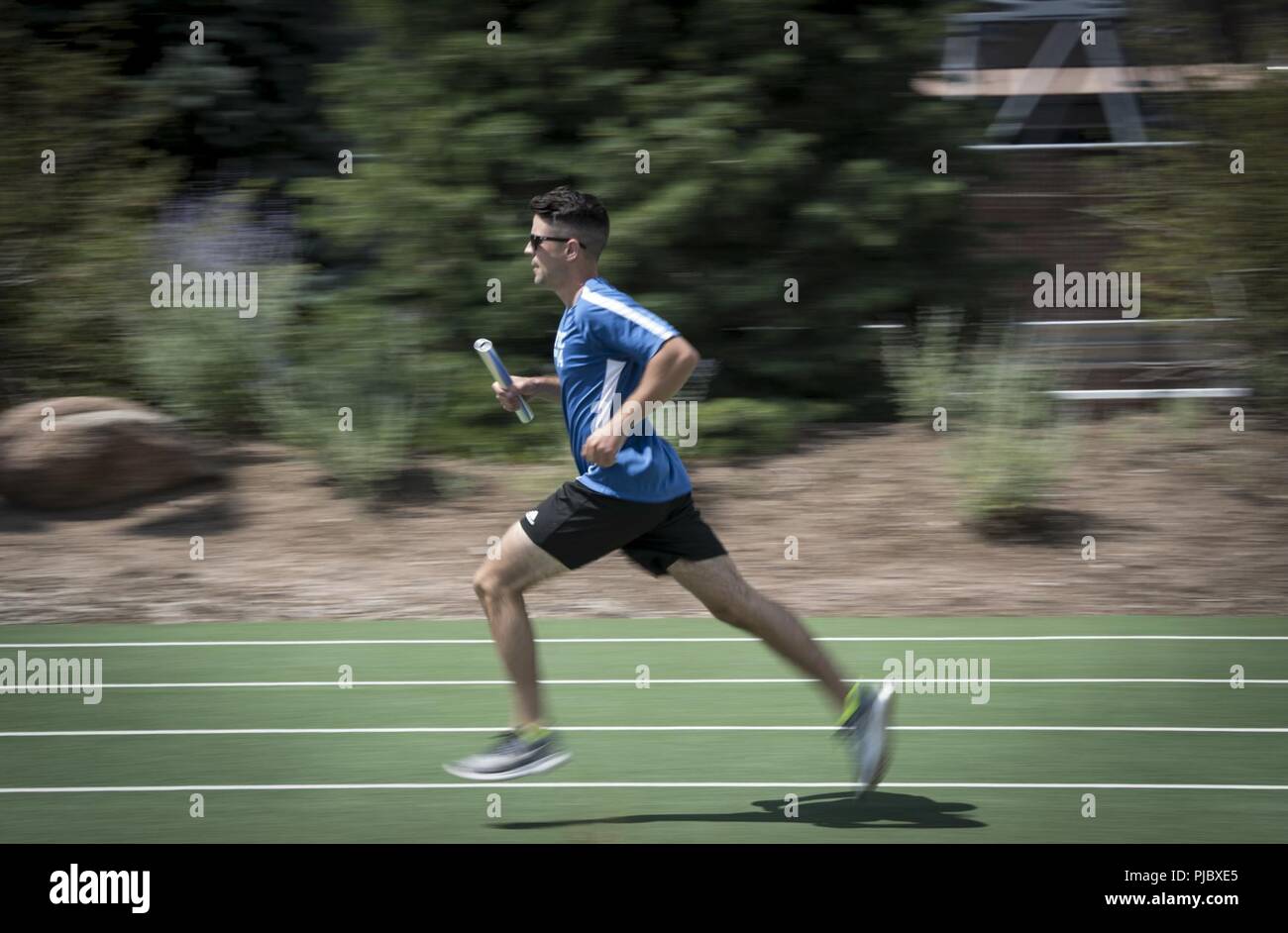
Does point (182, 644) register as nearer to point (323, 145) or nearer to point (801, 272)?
point (801, 272)

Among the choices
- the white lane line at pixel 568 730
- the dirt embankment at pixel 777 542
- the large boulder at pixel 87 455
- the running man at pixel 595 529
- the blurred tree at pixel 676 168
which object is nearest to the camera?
the running man at pixel 595 529

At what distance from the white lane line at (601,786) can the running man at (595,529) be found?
0.44 meters

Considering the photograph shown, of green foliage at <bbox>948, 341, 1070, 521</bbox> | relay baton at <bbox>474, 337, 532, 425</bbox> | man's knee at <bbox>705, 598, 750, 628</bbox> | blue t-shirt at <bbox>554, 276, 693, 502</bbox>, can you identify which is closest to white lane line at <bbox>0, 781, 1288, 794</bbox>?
man's knee at <bbox>705, 598, 750, 628</bbox>

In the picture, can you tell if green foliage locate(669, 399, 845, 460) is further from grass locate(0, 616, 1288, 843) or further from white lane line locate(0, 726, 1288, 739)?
white lane line locate(0, 726, 1288, 739)

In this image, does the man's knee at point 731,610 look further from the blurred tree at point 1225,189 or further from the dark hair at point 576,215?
the blurred tree at point 1225,189

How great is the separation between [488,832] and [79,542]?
7.29 metres

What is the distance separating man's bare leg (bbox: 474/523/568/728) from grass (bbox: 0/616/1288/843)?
593 millimetres

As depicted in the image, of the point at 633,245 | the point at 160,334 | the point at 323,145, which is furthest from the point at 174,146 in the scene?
the point at 633,245

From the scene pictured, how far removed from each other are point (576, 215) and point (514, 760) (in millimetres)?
1914

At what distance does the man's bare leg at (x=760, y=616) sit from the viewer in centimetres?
594

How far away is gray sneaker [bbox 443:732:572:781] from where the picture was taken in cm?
595

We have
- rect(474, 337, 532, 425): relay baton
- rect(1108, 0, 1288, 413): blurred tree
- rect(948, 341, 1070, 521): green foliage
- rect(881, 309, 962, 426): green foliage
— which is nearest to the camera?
rect(474, 337, 532, 425): relay baton

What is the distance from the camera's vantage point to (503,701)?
8008 mm

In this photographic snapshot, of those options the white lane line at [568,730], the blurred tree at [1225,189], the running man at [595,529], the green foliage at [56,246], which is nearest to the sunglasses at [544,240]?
the running man at [595,529]
